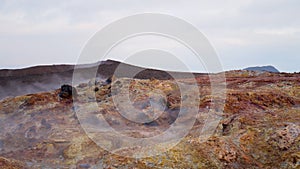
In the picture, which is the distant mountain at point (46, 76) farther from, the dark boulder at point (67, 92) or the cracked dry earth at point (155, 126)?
the cracked dry earth at point (155, 126)

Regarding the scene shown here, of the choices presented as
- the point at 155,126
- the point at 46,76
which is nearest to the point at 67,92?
the point at 155,126

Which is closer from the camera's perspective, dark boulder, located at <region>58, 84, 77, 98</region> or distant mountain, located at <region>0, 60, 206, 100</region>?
dark boulder, located at <region>58, 84, 77, 98</region>

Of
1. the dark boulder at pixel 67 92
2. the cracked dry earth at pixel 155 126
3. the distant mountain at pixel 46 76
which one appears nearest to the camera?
the cracked dry earth at pixel 155 126

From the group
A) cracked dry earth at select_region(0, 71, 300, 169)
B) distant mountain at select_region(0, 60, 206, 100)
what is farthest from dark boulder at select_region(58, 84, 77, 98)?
distant mountain at select_region(0, 60, 206, 100)

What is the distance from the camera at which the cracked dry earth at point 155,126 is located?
72.0 feet

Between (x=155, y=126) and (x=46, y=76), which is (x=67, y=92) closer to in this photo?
(x=155, y=126)

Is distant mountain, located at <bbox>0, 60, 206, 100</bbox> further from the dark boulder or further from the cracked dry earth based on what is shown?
the cracked dry earth

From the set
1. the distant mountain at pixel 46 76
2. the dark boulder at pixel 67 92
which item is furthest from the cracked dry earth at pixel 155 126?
the distant mountain at pixel 46 76

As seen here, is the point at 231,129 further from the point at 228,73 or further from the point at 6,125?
the point at 228,73

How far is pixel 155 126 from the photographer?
3219 centimetres

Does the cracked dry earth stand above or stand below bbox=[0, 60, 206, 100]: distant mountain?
above

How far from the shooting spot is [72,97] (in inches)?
1608

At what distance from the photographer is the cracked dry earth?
21953mm

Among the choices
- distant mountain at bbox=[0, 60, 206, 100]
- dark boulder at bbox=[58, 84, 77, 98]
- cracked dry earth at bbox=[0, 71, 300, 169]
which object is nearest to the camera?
cracked dry earth at bbox=[0, 71, 300, 169]
